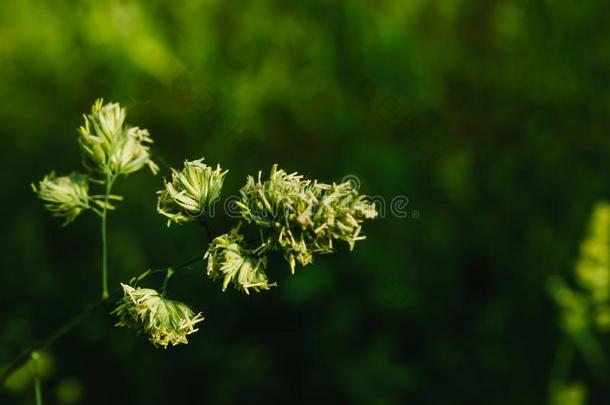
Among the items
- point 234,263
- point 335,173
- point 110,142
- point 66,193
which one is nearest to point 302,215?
Result: point 234,263

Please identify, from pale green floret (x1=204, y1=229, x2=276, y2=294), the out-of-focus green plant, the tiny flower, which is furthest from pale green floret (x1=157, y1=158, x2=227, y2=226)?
the out-of-focus green plant

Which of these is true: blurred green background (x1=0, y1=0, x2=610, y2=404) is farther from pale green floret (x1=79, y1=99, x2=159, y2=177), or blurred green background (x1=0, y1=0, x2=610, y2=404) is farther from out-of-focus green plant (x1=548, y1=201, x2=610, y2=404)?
pale green floret (x1=79, y1=99, x2=159, y2=177)

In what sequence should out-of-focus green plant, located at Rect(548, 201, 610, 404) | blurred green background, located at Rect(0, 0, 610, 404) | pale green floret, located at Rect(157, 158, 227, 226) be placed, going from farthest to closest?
blurred green background, located at Rect(0, 0, 610, 404), out-of-focus green plant, located at Rect(548, 201, 610, 404), pale green floret, located at Rect(157, 158, 227, 226)

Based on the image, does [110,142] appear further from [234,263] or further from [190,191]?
[234,263]

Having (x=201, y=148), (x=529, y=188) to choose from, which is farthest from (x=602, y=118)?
(x=201, y=148)

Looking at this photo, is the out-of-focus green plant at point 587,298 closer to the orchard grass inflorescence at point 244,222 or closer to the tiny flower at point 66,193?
the orchard grass inflorescence at point 244,222

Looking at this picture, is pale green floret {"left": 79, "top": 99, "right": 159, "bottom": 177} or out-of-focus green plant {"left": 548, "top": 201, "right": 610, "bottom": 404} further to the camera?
out-of-focus green plant {"left": 548, "top": 201, "right": 610, "bottom": 404}

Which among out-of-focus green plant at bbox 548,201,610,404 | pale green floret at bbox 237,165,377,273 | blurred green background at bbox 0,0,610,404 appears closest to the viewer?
pale green floret at bbox 237,165,377,273

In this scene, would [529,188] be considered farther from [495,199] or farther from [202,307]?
[202,307]
